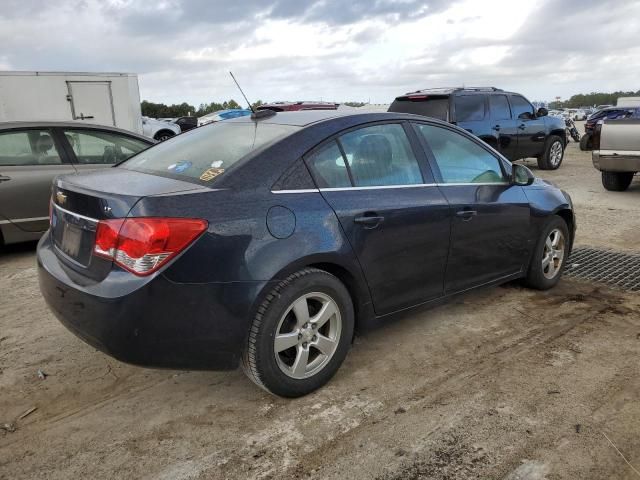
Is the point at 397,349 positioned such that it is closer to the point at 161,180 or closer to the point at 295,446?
the point at 295,446

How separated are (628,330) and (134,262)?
332 cm

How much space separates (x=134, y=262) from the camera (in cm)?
248

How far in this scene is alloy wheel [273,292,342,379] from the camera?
2.84m

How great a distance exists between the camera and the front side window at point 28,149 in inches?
222

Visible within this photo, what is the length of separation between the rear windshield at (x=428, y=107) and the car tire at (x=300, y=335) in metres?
8.21

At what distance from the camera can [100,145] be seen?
20.4 feet

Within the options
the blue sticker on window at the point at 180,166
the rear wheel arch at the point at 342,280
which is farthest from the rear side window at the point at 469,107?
the blue sticker on window at the point at 180,166

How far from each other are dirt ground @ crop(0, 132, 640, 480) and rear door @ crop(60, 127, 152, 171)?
2483mm

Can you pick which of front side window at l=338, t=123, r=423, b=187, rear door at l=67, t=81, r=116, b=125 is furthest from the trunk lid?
rear door at l=67, t=81, r=116, b=125

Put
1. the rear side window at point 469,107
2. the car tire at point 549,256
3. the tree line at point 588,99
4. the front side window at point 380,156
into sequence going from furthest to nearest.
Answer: the tree line at point 588,99 < the rear side window at point 469,107 < the car tire at point 549,256 < the front side window at point 380,156

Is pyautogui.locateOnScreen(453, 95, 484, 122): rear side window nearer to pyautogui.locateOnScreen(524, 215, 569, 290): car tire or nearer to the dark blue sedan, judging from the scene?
pyautogui.locateOnScreen(524, 215, 569, 290): car tire

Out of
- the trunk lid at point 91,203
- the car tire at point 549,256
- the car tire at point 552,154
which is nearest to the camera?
the trunk lid at point 91,203

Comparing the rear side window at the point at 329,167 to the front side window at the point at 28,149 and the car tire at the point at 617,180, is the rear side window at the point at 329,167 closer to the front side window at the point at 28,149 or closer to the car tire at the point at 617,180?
the front side window at the point at 28,149

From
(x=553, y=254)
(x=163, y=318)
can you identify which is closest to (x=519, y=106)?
(x=553, y=254)
